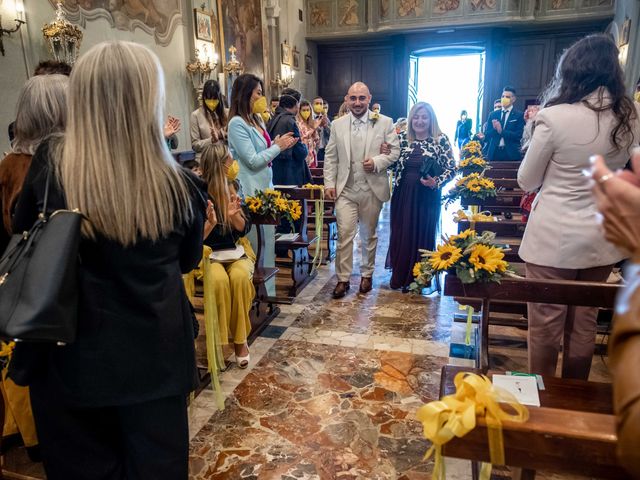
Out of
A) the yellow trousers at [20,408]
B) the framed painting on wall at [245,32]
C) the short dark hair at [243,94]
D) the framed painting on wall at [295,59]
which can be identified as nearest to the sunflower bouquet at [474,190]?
the short dark hair at [243,94]

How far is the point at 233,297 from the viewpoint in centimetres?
314

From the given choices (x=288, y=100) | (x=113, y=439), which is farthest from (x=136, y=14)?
(x=113, y=439)

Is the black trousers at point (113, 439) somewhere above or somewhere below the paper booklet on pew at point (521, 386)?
→ above

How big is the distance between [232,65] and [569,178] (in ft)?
28.2

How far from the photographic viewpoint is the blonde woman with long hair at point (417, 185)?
442cm

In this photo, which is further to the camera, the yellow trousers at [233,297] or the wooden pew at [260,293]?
the wooden pew at [260,293]

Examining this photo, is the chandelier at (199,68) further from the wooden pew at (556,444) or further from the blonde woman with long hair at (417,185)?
the wooden pew at (556,444)

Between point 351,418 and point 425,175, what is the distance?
2.57 meters

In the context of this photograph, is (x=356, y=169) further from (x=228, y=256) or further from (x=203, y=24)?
(x=203, y=24)

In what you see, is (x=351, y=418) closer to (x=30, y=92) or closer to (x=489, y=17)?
(x=30, y=92)

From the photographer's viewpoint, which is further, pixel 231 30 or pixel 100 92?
pixel 231 30

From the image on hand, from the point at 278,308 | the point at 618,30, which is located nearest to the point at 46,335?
the point at 278,308

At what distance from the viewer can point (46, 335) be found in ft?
3.76

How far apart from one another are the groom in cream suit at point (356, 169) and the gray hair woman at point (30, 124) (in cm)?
283
